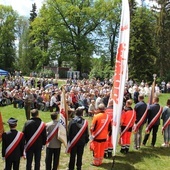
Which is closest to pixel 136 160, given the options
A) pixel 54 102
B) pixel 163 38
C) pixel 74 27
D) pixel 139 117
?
pixel 139 117

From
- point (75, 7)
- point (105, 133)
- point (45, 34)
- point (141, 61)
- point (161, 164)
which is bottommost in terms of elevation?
point (161, 164)

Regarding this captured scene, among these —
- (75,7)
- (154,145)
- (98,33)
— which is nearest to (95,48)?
(98,33)

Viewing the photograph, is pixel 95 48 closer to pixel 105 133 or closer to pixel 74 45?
pixel 74 45

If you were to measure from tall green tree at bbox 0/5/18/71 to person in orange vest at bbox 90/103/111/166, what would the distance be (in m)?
57.8

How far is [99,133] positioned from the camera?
31.3 feet

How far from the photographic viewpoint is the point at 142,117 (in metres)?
11.4

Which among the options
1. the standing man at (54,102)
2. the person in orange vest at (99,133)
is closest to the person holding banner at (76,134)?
the person in orange vest at (99,133)

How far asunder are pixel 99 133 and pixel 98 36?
4633 centimetres

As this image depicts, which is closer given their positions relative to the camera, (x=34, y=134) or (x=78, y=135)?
(x=34, y=134)

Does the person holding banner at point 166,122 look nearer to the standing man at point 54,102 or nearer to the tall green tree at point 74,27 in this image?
the standing man at point 54,102

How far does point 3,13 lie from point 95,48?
26.8 m

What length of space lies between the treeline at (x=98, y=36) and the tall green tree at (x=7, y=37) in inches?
248

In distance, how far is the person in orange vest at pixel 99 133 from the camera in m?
9.55

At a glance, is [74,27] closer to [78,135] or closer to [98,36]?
[98,36]
